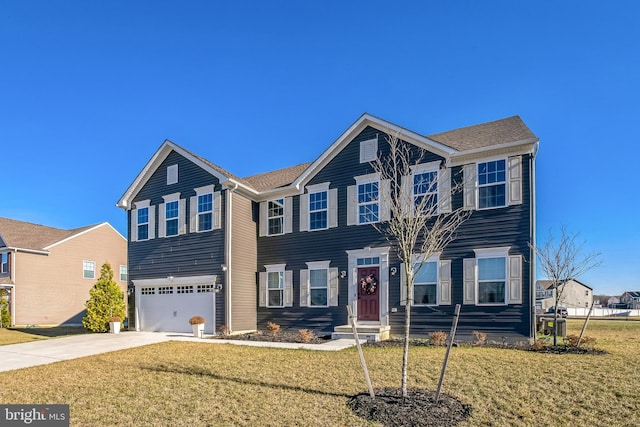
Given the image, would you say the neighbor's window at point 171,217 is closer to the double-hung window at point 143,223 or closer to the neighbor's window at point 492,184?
the double-hung window at point 143,223

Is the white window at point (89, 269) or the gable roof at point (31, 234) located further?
the white window at point (89, 269)

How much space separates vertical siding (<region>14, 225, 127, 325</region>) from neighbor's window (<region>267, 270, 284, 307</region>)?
1869 centimetres

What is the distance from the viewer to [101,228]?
31.2 m

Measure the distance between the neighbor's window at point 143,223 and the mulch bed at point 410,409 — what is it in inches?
628

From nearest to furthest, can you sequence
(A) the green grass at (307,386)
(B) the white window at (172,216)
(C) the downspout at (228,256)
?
(A) the green grass at (307,386), (C) the downspout at (228,256), (B) the white window at (172,216)

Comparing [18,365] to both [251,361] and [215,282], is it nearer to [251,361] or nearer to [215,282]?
Result: [251,361]

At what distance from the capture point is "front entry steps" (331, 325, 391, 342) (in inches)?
524

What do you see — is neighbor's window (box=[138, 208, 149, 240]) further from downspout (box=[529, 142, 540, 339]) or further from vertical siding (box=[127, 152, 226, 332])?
downspout (box=[529, 142, 540, 339])

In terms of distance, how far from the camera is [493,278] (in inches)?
500

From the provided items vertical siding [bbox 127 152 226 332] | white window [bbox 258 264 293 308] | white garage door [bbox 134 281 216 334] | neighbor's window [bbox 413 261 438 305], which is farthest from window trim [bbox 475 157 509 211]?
white garage door [bbox 134 281 216 334]

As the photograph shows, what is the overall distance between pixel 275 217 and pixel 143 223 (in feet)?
23.0

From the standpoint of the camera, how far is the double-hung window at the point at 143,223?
761 inches

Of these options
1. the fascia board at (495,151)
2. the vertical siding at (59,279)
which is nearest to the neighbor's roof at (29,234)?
the vertical siding at (59,279)

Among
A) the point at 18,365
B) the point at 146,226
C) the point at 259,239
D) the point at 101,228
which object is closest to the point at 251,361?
the point at 18,365
